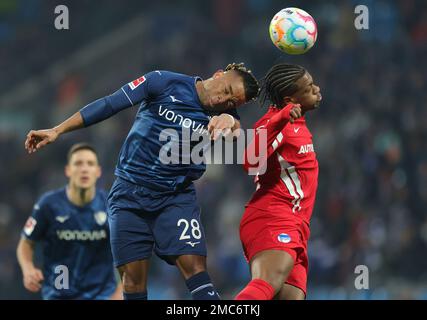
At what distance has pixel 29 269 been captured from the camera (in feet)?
24.2

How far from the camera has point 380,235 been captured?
11.3 metres

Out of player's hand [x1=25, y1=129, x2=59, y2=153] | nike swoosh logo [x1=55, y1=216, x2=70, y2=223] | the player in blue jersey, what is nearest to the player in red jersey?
the player in blue jersey

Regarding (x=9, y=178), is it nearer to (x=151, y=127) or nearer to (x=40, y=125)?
(x=40, y=125)

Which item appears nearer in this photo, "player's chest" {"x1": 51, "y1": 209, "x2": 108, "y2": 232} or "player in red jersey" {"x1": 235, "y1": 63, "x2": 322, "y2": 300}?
"player in red jersey" {"x1": 235, "y1": 63, "x2": 322, "y2": 300}

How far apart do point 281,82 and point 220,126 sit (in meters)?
0.81

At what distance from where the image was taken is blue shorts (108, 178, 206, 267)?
19.8 feet

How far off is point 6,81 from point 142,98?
36.7ft

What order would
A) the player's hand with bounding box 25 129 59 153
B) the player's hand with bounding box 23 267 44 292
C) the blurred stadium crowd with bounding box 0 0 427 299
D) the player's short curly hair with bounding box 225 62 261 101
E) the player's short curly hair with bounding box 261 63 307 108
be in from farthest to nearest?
the blurred stadium crowd with bounding box 0 0 427 299 < the player's hand with bounding box 23 267 44 292 < the player's short curly hair with bounding box 261 63 307 108 < the player's short curly hair with bounding box 225 62 261 101 < the player's hand with bounding box 25 129 59 153

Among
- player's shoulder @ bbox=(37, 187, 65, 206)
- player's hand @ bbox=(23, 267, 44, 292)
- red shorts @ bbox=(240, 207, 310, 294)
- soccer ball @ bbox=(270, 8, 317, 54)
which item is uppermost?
soccer ball @ bbox=(270, 8, 317, 54)

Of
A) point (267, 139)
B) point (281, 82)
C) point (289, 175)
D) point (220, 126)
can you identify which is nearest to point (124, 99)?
point (220, 126)

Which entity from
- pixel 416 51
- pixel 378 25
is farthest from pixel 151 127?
pixel 378 25

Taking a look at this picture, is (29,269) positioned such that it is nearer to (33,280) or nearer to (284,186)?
(33,280)

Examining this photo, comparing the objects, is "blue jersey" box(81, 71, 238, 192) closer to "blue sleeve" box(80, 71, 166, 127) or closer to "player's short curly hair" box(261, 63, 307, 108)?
"blue sleeve" box(80, 71, 166, 127)

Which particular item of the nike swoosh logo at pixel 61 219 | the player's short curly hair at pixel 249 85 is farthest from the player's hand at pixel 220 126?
the nike swoosh logo at pixel 61 219
